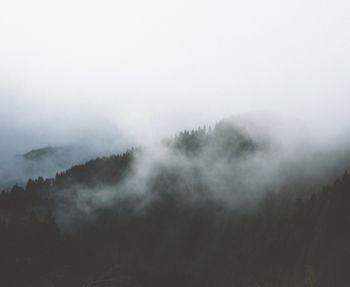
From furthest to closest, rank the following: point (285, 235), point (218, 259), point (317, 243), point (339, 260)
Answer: point (218, 259), point (285, 235), point (317, 243), point (339, 260)

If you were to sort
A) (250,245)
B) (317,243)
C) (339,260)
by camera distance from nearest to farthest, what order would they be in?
1. (339,260)
2. (317,243)
3. (250,245)

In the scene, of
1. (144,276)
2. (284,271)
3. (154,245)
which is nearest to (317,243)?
(284,271)

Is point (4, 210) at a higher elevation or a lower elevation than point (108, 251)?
higher

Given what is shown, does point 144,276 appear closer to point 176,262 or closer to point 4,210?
point 176,262

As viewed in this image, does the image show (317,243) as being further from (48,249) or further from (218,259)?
(48,249)

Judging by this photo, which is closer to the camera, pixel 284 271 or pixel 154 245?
pixel 284 271

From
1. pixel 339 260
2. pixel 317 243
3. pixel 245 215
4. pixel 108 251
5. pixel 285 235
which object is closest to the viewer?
pixel 339 260

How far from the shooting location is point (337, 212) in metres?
136

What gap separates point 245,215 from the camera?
648 feet

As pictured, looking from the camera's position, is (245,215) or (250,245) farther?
(245,215)

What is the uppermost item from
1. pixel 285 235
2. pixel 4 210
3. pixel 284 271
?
pixel 4 210

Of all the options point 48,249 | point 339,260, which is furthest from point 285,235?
point 48,249

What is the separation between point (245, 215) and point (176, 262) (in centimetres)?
3553

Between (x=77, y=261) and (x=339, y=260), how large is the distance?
9635 cm
